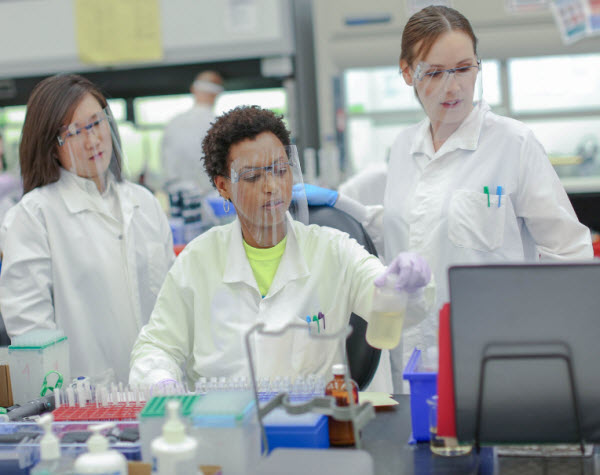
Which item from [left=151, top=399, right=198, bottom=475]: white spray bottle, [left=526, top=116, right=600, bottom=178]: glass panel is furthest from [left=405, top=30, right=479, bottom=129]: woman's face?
[left=526, top=116, right=600, bottom=178]: glass panel

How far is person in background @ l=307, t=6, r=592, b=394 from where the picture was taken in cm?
167

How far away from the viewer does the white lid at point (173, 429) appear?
0.96 m

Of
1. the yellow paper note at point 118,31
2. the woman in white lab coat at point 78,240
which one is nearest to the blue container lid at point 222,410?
the woman in white lab coat at point 78,240

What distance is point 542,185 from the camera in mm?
1679

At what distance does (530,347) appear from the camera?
3.37 feet

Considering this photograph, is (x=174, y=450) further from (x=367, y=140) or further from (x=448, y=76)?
(x=367, y=140)

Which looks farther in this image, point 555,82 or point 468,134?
point 555,82

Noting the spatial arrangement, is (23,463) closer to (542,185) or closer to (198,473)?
(198,473)

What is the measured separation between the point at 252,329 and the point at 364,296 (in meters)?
0.57

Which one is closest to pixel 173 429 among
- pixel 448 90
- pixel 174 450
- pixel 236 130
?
pixel 174 450

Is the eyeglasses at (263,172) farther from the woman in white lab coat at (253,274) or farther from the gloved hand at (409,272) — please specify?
the gloved hand at (409,272)

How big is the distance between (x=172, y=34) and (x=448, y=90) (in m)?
2.69

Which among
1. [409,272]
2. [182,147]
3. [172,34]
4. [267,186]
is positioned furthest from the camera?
[172,34]

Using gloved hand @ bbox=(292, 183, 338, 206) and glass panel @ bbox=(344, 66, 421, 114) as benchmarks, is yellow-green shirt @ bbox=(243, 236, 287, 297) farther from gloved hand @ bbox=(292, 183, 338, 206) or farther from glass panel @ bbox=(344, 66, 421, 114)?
glass panel @ bbox=(344, 66, 421, 114)
